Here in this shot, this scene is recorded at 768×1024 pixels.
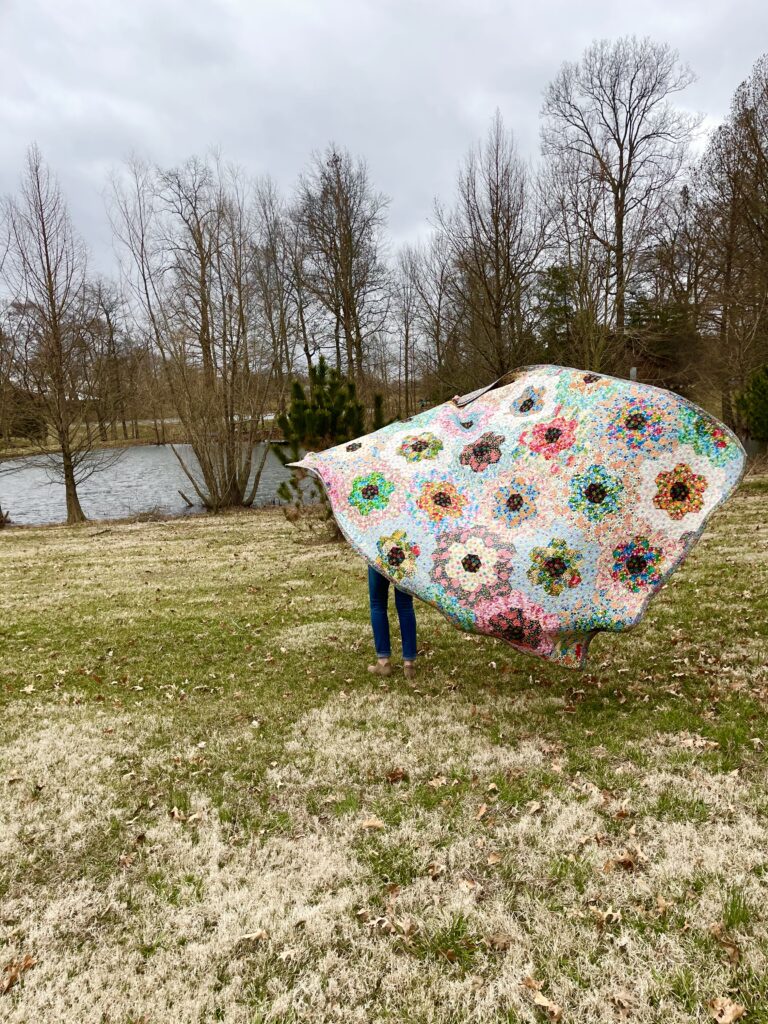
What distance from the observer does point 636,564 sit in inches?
180

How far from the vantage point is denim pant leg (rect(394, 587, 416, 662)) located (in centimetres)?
562

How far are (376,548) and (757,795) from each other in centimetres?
306

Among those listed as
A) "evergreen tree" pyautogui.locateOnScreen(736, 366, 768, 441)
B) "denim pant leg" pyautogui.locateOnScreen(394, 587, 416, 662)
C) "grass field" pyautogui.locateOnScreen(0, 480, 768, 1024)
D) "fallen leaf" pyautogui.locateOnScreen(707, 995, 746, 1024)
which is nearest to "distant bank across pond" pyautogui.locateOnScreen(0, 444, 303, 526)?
"evergreen tree" pyautogui.locateOnScreen(736, 366, 768, 441)

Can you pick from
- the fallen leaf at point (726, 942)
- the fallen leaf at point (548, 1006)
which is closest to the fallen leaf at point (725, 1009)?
the fallen leaf at point (726, 942)

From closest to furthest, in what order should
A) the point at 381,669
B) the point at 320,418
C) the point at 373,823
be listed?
the point at 373,823 < the point at 381,669 < the point at 320,418

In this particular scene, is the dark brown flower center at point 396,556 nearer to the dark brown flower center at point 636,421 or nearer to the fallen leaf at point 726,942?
the dark brown flower center at point 636,421

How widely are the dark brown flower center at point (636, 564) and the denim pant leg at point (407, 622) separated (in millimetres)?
1861

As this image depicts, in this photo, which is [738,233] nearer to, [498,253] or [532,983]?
[498,253]

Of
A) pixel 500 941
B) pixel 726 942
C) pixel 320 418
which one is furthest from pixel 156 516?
pixel 726 942

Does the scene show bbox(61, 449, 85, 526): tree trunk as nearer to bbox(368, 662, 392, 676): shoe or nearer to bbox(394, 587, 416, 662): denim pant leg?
bbox(368, 662, 392, 676): shoe

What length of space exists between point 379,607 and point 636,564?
227 centimetres

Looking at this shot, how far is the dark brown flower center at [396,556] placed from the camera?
5043 millimetres

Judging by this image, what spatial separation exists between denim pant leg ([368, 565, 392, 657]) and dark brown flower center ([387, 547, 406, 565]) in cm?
21

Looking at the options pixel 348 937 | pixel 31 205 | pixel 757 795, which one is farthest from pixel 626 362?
pixel 348 937
